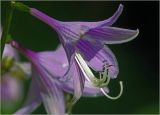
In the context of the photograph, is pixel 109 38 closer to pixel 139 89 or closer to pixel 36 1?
pixel 139 89

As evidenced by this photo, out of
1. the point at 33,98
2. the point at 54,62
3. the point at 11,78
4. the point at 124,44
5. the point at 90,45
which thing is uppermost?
the point at 90,45

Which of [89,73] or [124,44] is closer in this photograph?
[89,73]

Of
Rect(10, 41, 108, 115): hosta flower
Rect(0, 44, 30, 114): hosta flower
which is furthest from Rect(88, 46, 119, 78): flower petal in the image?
Rect(0, 44, 30, 114): hosta flower

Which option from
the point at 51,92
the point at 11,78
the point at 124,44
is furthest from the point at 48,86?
the point at 124,44

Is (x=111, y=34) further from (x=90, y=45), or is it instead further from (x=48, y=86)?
(x=48, y=86)

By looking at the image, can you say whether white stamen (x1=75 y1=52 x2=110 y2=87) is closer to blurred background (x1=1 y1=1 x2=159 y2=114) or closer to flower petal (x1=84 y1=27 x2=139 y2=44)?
flower petal (x1=84 y1=27 x2=139 y2=44)

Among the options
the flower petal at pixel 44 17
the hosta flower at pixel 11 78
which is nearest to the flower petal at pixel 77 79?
the flower petal at pixel 44 17
